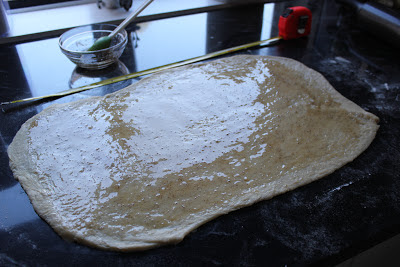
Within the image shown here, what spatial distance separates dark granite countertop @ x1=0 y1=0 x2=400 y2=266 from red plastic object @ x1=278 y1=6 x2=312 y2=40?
5 centimetres

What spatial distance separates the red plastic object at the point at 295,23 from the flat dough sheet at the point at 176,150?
0.44 m

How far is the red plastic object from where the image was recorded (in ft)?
5.77

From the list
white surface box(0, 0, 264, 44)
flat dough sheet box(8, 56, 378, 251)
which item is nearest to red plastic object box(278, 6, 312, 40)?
flat dough sheet box(8, 56, 378, 251)

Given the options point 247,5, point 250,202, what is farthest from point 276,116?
point 247,5

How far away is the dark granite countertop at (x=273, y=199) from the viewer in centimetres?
83

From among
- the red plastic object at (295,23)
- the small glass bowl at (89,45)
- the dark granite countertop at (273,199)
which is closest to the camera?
the dark granite countertop at (273,199)

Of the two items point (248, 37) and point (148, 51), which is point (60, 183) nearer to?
point (148, 51)

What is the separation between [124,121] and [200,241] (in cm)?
55

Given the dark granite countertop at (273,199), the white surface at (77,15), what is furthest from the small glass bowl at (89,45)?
the white surface at (77,15)

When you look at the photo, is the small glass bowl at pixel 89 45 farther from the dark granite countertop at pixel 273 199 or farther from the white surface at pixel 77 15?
the white surface at pixel 77 15

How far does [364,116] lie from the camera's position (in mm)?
1234

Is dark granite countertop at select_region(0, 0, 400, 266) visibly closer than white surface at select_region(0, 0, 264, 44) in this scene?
Yes

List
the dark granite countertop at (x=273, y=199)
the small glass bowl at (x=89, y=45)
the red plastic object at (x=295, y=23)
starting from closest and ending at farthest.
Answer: the dark granite countertop at (x=273, y=199) < the small glass bowl at (x=89, y=45) < the red plastic object at (x=295, y=23)

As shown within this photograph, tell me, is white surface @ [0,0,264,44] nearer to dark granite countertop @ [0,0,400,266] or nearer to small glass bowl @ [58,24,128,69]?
dark granite countertop @ [0,0,400,266]
